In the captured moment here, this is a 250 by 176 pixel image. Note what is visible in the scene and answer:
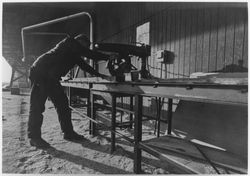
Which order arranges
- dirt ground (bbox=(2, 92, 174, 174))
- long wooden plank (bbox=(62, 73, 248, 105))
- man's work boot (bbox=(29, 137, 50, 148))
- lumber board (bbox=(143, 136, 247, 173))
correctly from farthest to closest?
man's work boot (bbox=(29, 137, 50, 148)), dirt ground (bbox=(2, 92, 174, 174)), lumber board (bbox=(143, 136, 247, 173)), long wooden plank (bbox=(62, 73, 248, 105))

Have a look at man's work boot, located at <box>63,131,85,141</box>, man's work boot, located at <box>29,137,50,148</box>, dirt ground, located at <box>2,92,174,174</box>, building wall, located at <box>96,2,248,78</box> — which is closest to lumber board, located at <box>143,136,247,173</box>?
dirt ground, located at <box>2,92,174,174</box>

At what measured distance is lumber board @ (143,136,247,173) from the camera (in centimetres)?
161

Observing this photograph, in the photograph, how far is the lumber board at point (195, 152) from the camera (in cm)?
161

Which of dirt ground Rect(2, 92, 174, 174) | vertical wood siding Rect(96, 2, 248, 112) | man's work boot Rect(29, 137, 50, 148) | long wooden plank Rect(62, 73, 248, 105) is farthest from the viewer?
man's work boot Rect(29, 137, 50, 148)

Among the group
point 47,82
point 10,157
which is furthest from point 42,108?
point 10,157

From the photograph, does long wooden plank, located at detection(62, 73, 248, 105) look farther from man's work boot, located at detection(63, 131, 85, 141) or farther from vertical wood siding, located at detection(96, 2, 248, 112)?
man's work boot, located at detection(63, 131, 85, 141)

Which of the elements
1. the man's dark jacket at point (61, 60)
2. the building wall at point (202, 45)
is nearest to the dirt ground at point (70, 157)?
the building wall at point (202, 45)

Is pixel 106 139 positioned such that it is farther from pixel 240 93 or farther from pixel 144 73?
pixel 240 93

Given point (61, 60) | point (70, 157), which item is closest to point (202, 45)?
point (61, 60)

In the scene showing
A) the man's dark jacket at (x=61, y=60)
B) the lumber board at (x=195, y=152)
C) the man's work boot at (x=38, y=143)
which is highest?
the man's dark jacket at (x=61, y=60)

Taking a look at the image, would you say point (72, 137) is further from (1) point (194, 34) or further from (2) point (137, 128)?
(1) point (194, 34)

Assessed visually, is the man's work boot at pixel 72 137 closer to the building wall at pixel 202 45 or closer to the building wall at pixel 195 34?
the building wall at pixel 202 45

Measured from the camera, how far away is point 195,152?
1.85m

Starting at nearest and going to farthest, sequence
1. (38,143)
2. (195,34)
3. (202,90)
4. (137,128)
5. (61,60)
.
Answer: (202,90), (137,128), (38,143), (61,60), (195,34)
